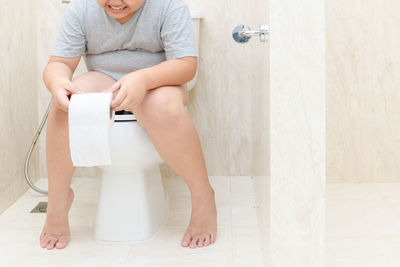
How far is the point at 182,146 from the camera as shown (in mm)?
1392

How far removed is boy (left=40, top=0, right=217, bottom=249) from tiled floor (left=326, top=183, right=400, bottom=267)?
1.09ft

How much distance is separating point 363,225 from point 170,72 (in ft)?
2.25

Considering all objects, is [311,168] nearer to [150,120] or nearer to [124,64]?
[150,120]

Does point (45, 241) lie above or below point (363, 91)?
below

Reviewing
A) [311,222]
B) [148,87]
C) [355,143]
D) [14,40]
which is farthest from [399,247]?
[14,40]

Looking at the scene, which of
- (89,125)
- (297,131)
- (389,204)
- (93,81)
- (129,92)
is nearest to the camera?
(297,131)

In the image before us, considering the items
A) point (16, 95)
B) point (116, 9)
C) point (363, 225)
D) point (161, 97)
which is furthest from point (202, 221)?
point (16, 95)

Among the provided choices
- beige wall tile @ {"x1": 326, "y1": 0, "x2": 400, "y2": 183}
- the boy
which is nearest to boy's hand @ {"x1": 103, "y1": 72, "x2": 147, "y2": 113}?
the boy

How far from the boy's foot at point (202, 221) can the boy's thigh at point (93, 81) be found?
1.31 ft

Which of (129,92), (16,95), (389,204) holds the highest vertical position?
(129,92)

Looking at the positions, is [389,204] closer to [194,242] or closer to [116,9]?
[194,242]

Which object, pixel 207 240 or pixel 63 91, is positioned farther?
pixel 207 240

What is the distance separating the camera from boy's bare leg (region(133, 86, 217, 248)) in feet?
4.44

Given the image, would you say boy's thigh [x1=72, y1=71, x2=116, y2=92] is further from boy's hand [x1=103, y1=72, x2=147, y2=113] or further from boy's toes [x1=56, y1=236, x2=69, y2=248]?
boy's toes [x1=56, y1=236, x2=69, y2=248]
